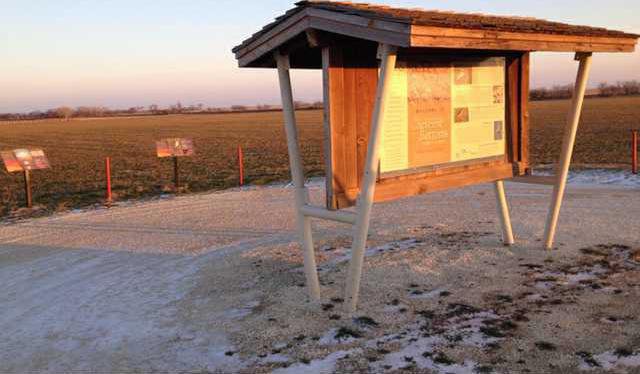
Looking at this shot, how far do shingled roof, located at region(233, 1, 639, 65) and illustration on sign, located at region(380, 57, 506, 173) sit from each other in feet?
1.80

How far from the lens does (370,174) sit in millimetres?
4793

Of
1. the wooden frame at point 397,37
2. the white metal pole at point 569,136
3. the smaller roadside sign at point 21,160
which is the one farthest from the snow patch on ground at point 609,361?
the smaller roadside sign at point 21,160

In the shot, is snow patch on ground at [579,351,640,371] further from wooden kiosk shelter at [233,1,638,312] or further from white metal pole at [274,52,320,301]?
white metal pole at [274,52,320,301]

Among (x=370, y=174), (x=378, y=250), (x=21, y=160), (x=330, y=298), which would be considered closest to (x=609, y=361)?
(x=370, y=174)

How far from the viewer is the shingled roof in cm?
423

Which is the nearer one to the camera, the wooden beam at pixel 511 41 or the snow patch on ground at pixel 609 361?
the snow patch on ground at pixel 609 361

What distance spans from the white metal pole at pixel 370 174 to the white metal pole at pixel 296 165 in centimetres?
53

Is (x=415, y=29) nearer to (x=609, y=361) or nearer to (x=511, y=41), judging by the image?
(x=511, y=41)

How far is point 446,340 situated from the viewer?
4.45m

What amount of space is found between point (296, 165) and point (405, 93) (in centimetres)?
115

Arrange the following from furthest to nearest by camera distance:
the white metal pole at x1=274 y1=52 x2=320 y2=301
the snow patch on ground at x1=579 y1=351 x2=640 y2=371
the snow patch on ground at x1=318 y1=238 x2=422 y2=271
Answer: the snow patch on ground at x1=318 y1=238 x2=422 y2=271, the white metal pole at x1=274 y1=52 x2=320 y2=301, the snow patch on ground at x1=579 y1=351 x2=640 y2=371

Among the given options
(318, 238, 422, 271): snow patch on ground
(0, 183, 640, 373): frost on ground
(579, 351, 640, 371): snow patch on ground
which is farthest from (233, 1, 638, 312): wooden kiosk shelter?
(579, 351, 640, 371): snow patch on ground

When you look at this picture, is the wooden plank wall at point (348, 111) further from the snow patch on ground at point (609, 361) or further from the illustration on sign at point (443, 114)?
the snow patch on ground at point (609, 361)

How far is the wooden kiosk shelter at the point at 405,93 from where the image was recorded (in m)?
4.60
